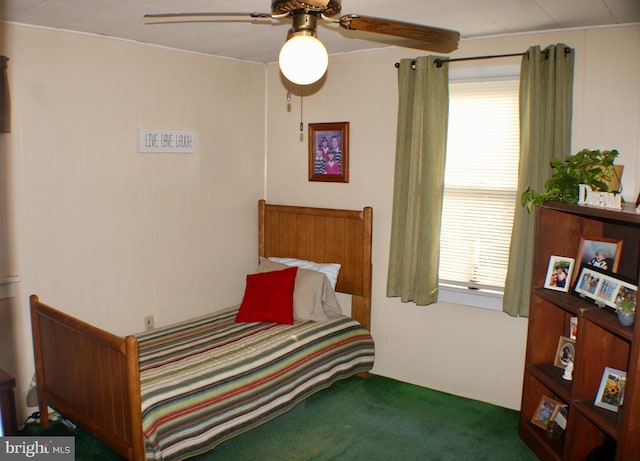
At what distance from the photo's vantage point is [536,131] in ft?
9.59

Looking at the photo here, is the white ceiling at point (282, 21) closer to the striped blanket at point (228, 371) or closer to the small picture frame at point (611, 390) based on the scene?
the small picture frame at point (611, 390)

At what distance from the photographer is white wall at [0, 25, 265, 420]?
2.86 meters

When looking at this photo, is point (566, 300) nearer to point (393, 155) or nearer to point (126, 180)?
point (393, 155)

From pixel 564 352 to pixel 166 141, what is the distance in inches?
106

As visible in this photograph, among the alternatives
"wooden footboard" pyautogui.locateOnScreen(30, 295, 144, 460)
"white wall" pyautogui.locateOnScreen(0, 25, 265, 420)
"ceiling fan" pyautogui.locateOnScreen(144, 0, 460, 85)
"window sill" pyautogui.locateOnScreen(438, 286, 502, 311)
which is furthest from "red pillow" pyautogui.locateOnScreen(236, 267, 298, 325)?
"ceiling fan" pyautogui.locateOnScreen(144, 0, 460, 85)

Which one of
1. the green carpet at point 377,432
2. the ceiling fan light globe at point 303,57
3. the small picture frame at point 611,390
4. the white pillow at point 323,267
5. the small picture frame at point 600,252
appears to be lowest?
the green carpet at point 377,432

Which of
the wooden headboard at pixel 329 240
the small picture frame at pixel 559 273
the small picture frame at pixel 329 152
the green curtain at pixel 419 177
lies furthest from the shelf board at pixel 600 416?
the small picture frame at pixel 329 152

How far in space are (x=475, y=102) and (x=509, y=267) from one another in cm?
104

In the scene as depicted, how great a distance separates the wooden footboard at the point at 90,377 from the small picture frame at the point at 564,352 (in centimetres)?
212

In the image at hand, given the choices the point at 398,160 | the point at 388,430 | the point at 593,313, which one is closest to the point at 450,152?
the point at 398,160

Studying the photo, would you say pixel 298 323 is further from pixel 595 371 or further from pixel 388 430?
pixel 595 371

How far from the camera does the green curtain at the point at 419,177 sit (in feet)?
10.7

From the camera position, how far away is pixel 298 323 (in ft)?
11.2

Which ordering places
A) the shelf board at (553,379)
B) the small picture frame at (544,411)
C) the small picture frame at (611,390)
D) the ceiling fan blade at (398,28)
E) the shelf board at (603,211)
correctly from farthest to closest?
the small picture frame at (544,411) < the shelf board at (553,379) < the small picture frame at (611,390) < the shelf board at (603,211) < the ceiling fan blade at (398,28)
